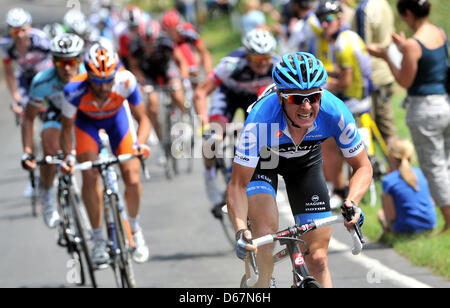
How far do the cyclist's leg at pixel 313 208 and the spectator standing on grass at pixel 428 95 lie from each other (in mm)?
2731

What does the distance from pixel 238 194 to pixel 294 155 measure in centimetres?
68

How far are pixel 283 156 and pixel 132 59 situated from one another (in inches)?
344

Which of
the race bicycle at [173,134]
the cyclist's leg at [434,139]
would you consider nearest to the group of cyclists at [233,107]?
the race bicycle at [173,134]

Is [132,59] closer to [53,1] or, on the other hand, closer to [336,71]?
[336,71]

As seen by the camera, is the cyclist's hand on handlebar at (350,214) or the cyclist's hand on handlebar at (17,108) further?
the cyclist's hand on handlebar at (17,108)

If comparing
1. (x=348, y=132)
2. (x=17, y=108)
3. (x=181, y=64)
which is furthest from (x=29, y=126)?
(x=181, y=64)

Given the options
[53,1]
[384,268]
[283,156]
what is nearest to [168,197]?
[384,268]

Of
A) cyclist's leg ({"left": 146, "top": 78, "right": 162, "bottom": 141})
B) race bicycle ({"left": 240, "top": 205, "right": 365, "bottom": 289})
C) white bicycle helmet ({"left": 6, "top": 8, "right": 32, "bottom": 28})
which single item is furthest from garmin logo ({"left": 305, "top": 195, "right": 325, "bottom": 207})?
cyclist's leg ({"left": 146, "top": 78, "right": 162, "bottom": 141})

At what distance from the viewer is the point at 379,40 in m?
11.8

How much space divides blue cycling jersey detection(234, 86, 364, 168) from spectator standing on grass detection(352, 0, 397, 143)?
5853 millimetres

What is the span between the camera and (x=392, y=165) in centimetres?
934

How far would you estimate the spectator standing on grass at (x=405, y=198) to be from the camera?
349 inches

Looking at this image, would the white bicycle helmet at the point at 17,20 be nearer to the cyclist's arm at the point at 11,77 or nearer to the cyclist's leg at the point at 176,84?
the cyclist's arm at the point at 11,77

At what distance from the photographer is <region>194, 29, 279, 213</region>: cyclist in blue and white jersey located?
9.14 m
